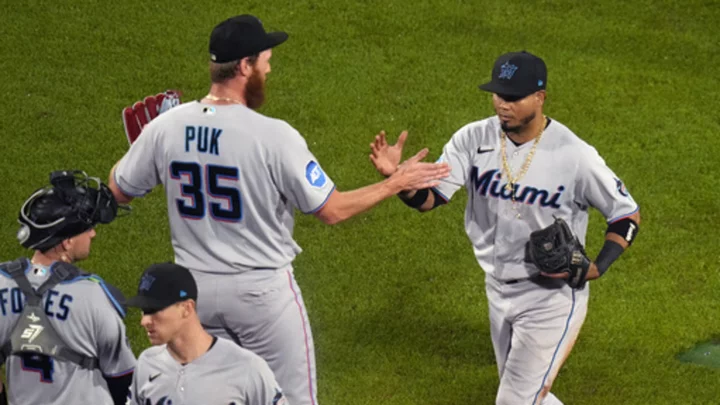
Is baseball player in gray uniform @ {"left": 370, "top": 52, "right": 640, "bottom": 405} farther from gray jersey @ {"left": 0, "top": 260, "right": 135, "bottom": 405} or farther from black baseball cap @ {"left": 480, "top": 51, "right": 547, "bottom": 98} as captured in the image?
gray jersey @ {"left": 0, "top": 260, "right": 135, "bottom": 405}

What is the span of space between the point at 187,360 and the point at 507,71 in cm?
228

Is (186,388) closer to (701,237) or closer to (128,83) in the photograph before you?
(701,237)

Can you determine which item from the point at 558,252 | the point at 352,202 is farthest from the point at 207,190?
the point at 558,252

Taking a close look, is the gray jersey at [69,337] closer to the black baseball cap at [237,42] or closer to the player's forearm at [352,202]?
the player's forearm at [352,202]

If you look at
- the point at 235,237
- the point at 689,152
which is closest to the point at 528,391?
the point at 235,237

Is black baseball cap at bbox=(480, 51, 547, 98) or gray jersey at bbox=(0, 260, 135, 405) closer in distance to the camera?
gray jersey at bbox=(0, 260, 135, 405)

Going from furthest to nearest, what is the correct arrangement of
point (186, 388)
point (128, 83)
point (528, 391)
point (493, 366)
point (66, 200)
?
1. point (128, 83)
2. point (493, 366)
3. point (528, 391)
4. point (66, 200)
5. point (186, 388)

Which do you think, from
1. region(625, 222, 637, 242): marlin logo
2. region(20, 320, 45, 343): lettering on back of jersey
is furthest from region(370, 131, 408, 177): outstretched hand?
region(20, 320, 45, 343): lettering on back of jersey

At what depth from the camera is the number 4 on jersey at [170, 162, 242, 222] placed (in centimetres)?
505

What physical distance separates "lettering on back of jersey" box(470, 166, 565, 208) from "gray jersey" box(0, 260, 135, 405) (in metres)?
2.00

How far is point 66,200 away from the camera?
4.83m

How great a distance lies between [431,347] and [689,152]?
11.5ft

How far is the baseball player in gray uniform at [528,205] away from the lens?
5.75 metres

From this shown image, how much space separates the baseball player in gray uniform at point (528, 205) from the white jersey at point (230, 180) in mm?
811
